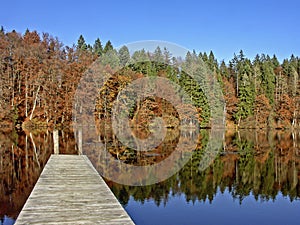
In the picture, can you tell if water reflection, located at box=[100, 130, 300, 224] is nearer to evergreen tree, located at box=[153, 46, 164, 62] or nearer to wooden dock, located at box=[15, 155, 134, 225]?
wooden dock, located at box=[15, 155, 134, 225]

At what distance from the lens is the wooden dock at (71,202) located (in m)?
4.54

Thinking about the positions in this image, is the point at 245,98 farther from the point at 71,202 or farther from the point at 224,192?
the point at 71,202

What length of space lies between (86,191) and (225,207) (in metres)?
3.64

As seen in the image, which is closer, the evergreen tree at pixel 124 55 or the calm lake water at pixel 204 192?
the calm lake water at pixel 204 192

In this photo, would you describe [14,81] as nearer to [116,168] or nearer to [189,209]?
[116,168]

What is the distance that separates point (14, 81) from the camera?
33.2 m

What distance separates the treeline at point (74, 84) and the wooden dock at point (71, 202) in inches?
988

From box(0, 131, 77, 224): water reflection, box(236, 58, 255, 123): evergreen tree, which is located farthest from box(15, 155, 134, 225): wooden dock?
box(236, 58, 255, 123): evergreen tree

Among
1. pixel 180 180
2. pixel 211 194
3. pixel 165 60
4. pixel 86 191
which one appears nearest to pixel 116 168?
pixel 180 180

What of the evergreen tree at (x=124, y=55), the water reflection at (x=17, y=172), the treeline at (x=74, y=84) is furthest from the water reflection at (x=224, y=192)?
the evergreen tree at (x=124, y=55)

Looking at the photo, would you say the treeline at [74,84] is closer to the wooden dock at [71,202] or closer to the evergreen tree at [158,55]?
the evergreen tree at [158,55]

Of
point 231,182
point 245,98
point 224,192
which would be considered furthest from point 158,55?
point 224,192

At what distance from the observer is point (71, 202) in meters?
5.47

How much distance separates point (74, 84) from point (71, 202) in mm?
30042
